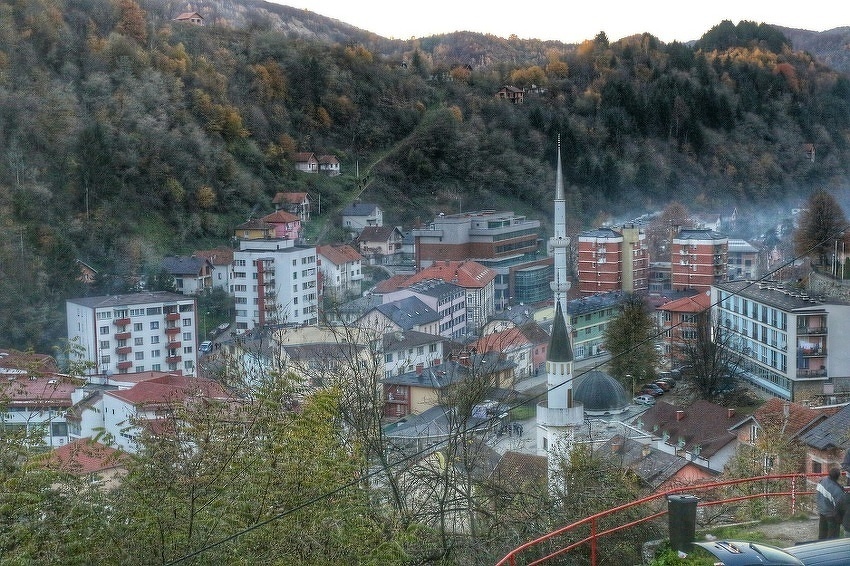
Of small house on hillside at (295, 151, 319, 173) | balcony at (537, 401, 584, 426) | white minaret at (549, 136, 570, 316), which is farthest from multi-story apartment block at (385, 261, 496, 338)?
small house on hillside at (295, 151, 319, 173)

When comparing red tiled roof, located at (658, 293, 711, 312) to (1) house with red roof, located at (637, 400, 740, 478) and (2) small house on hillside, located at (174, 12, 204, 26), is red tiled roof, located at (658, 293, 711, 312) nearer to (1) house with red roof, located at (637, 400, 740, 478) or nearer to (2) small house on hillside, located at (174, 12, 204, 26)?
(1) house with red roof, located at (637, 400, 740, 478)

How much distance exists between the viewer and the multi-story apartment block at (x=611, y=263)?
18.8 metres

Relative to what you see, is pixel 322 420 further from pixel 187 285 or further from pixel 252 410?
pixel 187 285

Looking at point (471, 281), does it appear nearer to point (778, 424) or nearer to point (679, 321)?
point (679, 321)

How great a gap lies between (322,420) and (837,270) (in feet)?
39.0

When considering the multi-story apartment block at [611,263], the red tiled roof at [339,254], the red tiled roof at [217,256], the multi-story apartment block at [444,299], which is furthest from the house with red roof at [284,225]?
the multi-story apartment block at [611,263]

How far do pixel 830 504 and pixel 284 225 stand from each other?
16.7 meters

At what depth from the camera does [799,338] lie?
11.7 m

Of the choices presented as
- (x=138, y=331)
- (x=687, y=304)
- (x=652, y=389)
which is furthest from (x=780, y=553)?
(x=687, y=304)

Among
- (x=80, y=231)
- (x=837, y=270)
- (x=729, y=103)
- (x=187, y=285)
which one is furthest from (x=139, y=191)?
(x=729, y=103)

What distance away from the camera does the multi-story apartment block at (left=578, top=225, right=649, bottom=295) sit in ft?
61.5

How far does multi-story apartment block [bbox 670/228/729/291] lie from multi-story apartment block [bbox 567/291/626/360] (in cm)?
207

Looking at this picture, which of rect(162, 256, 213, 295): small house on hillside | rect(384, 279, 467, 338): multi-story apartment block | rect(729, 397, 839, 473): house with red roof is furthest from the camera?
rect(162, 256, 213, 295): small house on hillside

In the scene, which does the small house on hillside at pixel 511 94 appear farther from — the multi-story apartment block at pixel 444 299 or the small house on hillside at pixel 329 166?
the multi-story apartment block at pixel 444 299
